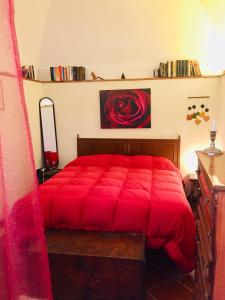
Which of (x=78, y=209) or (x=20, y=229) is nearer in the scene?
(x=20, y=229)

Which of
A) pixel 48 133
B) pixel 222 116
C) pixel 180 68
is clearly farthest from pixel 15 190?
pixel 48 133

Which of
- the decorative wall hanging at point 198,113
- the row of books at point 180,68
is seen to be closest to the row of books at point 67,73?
the row of books at point 180,68

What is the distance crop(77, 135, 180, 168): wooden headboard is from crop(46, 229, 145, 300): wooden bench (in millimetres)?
2192

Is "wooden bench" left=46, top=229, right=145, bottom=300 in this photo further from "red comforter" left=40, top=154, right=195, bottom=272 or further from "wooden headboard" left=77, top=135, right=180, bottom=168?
"wooden headboard" left=77, top=135, right=180, bottom=168

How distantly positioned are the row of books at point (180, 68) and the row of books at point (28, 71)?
193cm

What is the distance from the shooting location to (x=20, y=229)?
2.09 ft

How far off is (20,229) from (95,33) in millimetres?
3646

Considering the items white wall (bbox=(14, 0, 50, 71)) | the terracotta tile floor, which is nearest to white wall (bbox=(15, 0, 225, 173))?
white wall (bbox=(14, 0, 50, 71))

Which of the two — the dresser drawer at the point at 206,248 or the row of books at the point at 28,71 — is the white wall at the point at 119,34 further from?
the dresser drawer at the point at 206,248

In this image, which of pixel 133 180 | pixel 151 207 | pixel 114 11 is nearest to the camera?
pixel 151 207

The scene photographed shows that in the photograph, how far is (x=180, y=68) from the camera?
11.9 ft

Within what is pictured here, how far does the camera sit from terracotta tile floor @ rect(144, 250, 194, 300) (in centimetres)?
199

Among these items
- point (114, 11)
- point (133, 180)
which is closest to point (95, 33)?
point (114, 11)

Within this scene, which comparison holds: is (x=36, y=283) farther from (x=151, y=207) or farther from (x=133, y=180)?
Result: (x=133, y=180)
